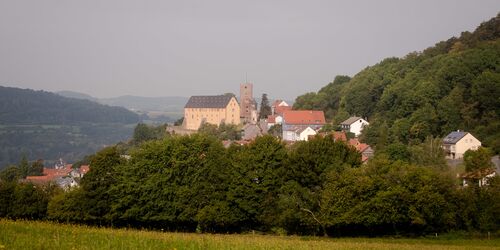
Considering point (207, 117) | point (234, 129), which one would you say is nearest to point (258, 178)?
point (234, 129)

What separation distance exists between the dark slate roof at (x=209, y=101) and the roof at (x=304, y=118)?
3043 cm

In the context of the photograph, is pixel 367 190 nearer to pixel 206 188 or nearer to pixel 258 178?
pixel 258 178

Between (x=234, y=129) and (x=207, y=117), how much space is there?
19.2 m

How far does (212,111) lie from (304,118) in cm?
3601

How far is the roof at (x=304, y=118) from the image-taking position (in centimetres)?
11544

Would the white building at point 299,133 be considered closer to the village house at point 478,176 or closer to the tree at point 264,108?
the tree at point 264,108

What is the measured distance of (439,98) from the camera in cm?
8662

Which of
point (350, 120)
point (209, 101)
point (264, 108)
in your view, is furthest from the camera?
point (264, 108)

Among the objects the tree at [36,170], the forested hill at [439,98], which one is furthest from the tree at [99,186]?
the tree at [36,170]

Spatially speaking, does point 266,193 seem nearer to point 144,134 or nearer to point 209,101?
point 144,134

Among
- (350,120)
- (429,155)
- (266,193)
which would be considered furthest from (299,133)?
(266,193)

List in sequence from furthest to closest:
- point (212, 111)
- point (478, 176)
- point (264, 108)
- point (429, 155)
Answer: point (264, 108) → point (212, 111) → point (429, 155) → point (478, 176)

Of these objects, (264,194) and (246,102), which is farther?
(246,102)

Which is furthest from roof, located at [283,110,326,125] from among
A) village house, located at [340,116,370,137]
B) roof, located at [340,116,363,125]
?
village house, located at [340,116,370,137]
